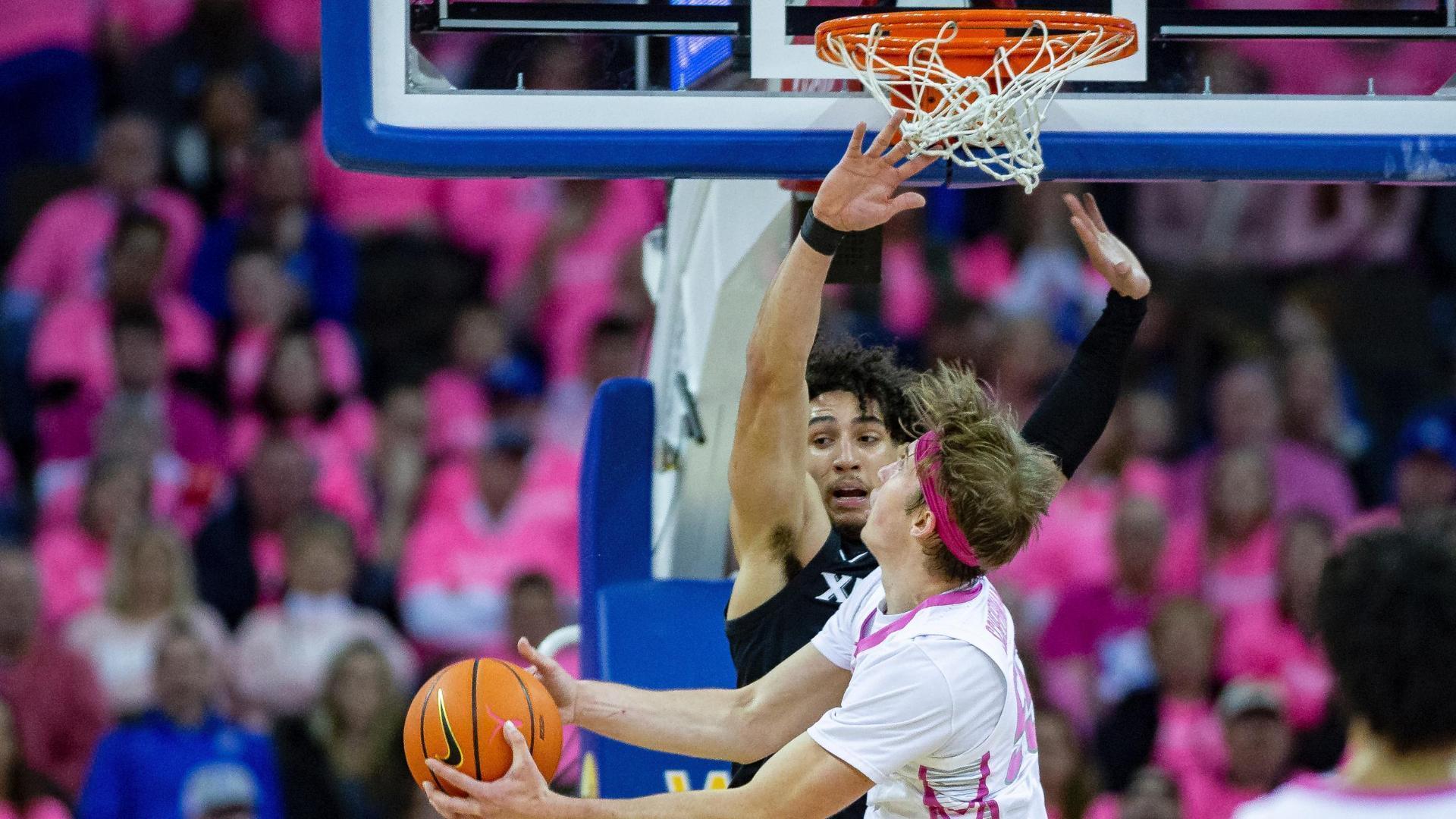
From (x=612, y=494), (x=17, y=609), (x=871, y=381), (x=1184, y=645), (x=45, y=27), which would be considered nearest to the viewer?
(x=871, y=381)

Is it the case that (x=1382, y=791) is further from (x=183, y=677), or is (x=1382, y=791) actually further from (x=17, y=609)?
(x=17, y=609)

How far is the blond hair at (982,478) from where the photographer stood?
133 inches

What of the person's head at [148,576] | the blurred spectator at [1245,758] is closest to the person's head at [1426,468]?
the blurred spectator at [1245,758]

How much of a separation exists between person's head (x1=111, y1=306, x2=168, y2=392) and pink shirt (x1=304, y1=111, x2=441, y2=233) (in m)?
1.07

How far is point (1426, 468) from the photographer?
816 centimetres

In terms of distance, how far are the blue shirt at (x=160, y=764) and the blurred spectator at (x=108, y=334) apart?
1.62 metres

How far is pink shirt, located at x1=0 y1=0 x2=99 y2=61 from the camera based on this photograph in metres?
8.84

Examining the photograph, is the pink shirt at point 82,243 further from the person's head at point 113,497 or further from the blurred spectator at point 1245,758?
the blurred spectator at point 1245,758

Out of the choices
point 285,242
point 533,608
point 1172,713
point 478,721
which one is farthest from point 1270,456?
point 478,721

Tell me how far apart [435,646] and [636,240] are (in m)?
2.21

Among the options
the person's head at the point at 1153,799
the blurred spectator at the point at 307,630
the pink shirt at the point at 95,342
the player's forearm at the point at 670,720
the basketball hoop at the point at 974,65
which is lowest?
the person's head at the point at 1153,799

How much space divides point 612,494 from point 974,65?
6.09 feet

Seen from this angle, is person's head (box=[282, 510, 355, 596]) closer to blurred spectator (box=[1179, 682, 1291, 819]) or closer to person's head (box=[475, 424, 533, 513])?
person's head (box=[475, 424, 533, 513])

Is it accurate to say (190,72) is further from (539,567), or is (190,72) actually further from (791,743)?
(791,743)
